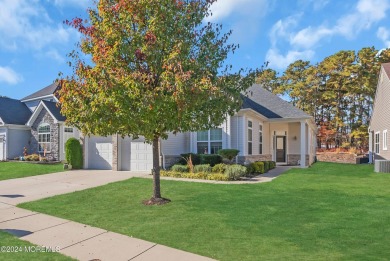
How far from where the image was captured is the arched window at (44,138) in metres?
23.8

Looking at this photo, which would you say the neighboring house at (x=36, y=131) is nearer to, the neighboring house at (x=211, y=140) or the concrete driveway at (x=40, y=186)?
the neighboring house at (x=211, y=140)

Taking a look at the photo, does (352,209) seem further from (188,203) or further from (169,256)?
(169,256)

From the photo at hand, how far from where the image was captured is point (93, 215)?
7.46 m

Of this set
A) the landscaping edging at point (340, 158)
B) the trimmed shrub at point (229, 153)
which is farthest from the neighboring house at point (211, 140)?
the landscaping edging at point (340, 158)

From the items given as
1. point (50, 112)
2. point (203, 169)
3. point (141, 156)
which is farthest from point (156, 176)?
point (50, 112)

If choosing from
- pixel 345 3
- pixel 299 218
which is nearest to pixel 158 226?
pixel 299 218

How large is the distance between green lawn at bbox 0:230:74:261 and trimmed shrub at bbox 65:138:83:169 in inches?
503

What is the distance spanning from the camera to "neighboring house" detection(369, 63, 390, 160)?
1987 cm

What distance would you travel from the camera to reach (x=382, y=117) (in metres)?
21.3

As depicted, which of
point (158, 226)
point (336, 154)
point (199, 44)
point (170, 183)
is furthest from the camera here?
point (336, 154)

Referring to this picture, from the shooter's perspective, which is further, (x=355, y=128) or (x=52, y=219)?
(x=355, y=128)

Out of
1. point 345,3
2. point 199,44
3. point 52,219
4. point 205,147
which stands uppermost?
point 345,3

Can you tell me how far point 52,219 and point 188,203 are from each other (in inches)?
140

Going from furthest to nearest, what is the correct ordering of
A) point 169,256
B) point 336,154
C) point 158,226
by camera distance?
point 336,154
point 158,226
point 169,256
